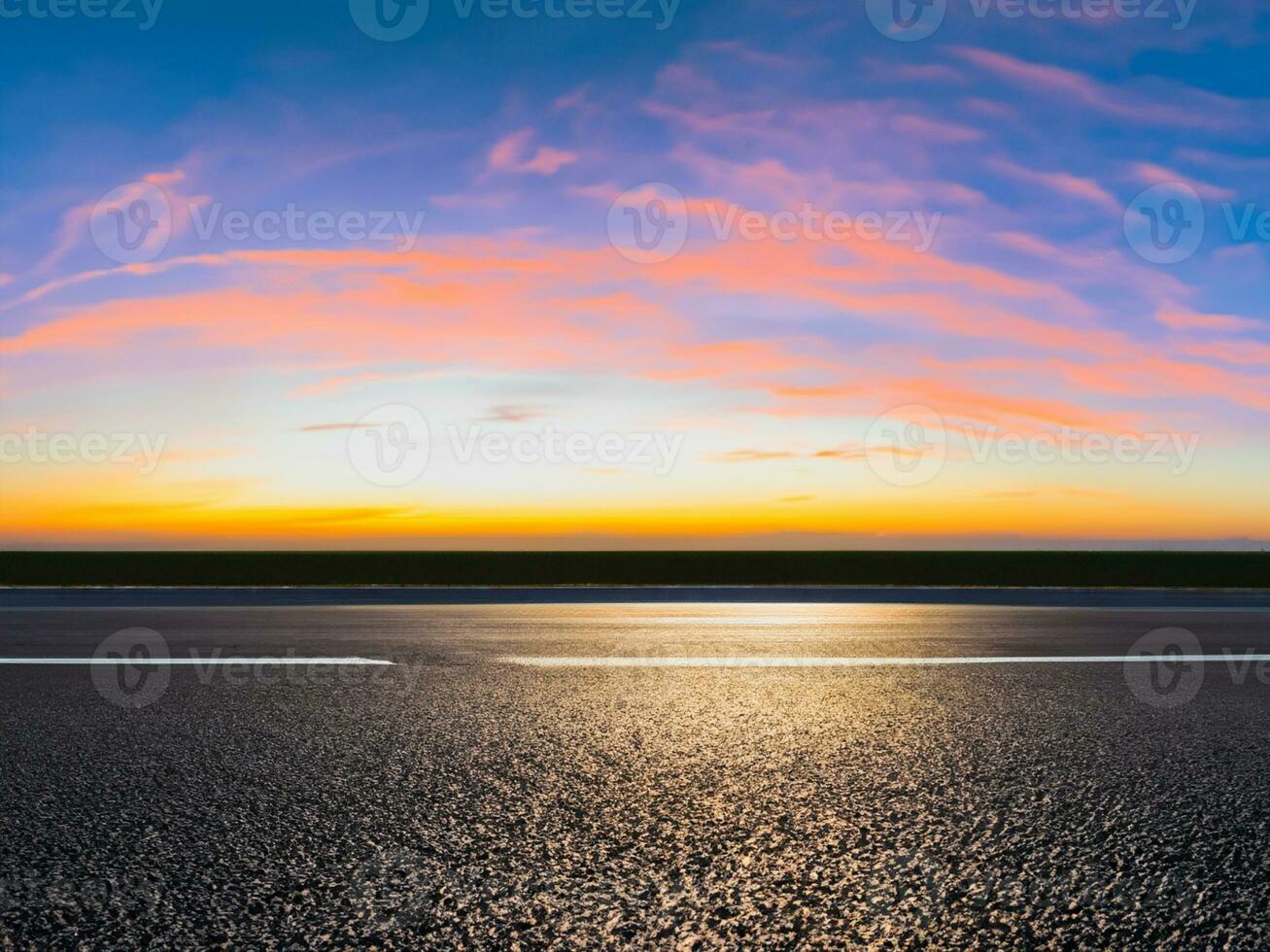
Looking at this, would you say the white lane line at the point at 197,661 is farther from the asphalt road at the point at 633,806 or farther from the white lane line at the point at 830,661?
the white lane line at the point at 830,661

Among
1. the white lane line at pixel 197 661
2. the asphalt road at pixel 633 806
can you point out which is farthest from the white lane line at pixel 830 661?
the white lane line at pixel 197 661

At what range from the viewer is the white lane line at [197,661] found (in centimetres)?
776

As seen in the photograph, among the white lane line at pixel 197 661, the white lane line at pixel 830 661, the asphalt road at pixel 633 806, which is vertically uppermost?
the white lane line at pixel 830 661

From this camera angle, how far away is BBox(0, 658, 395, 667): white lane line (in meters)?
7.76

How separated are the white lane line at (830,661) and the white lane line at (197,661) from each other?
3.85 ft

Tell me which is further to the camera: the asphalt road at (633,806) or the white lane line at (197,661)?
the white lane line at (197,661)

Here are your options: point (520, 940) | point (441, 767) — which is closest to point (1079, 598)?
point (441, 767)

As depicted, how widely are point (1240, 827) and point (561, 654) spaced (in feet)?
18.7

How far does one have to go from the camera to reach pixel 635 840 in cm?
327

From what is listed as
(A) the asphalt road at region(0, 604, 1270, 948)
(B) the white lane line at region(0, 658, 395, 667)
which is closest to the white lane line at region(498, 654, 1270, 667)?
(A) the asphalt road at region(0, 604, 1270, 948)

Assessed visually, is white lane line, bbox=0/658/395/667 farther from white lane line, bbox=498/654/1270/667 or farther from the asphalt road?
white lane line, bbox=498/654/1270/667

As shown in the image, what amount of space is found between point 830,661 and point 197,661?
16.0 ft

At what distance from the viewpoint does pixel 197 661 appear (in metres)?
7.92

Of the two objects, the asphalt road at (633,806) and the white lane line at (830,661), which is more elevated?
the white lane line at (830,661)
